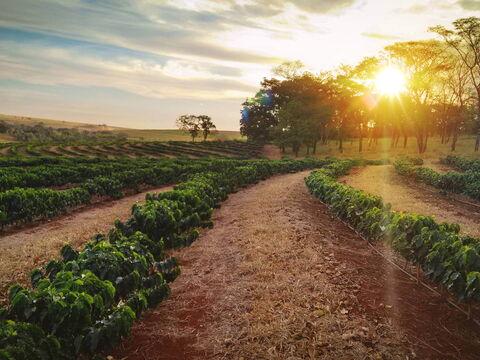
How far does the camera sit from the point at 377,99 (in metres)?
75.2

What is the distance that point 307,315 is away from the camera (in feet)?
28.1

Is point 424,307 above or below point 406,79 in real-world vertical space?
below

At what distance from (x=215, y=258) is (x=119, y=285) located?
5383 mm

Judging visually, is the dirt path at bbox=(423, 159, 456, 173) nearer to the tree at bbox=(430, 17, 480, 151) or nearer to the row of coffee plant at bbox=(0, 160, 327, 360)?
the tree at bbox=(430, 17, 480, 151)

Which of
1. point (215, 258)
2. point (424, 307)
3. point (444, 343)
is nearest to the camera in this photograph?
point (444, 343)

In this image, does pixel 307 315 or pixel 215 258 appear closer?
pixel 307 315

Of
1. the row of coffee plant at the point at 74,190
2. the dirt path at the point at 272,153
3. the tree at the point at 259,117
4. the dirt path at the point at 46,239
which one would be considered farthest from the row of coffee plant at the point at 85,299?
the tree at the point at 259,117

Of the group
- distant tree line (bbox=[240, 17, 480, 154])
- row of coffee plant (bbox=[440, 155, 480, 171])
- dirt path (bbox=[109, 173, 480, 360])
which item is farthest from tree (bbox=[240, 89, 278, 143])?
dirt path (bbox=[109, 173, 480, 360])

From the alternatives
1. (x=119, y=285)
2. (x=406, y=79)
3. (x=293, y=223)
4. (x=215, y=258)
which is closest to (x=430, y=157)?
(x=406, y=79)

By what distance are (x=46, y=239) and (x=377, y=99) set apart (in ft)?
227

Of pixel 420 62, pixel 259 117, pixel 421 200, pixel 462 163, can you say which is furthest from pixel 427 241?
pixel 259 117

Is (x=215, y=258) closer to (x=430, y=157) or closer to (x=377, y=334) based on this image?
(x=377, y=334)

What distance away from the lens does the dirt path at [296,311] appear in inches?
298

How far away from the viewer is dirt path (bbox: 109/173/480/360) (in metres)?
7.57
